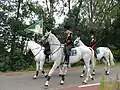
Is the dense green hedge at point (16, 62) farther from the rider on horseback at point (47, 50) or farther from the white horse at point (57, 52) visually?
the white horse at point (57, 52)

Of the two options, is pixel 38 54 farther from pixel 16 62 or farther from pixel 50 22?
pixel 50 22

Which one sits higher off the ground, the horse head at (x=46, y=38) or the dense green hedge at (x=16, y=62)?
the horse head at (x=46, y=38)

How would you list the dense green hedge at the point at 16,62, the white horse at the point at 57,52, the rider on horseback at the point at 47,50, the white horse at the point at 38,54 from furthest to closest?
1. the dense green hedge at the point at 16,62
2. the white horse at the point at 38,54
3. the rider on horseback at the point at 47,50
4. the white horse at the point at 57,52

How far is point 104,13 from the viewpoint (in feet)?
99.2

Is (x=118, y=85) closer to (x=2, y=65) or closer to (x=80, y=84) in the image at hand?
(x=80, y=84)

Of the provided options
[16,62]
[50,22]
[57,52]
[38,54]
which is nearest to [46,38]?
[57,52]

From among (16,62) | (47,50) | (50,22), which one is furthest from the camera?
(50,22)

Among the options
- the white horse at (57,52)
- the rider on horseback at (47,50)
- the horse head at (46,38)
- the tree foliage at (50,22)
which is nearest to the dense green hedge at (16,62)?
the tree foliage at (50,22)

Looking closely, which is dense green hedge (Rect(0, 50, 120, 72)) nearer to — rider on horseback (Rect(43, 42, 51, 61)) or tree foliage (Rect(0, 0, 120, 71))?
tree foliage (Rect(0, 0, 120, 71))

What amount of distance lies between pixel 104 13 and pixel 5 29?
13.1 m

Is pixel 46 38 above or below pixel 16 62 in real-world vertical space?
above

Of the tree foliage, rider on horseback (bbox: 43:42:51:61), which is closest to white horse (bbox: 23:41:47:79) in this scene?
rider on horseback (bbox: 43:42:51:61)

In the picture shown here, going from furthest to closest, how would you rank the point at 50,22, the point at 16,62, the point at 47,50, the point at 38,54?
1. the point at 50,22
2. the point at 16,62
3. the point at 38,54
4. the point at 47,50

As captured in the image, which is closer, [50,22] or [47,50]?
[47,50]
